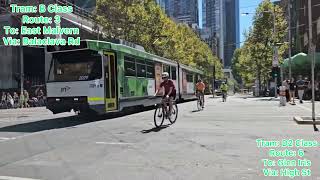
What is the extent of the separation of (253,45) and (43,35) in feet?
74.8

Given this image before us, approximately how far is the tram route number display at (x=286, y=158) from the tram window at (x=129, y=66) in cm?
1092

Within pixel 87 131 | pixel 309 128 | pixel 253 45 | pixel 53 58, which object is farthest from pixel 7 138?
pixel 253 45

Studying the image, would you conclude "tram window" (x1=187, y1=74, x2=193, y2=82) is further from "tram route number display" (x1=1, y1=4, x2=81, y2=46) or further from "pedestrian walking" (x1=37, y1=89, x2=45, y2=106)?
"pedestrian walking" (x1=37, y1=89, x2=45, y2=106)

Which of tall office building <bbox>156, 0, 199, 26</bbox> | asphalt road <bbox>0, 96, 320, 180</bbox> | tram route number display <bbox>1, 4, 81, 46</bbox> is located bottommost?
asphalt road <bbox>0, 96, 320, 180</bbox>

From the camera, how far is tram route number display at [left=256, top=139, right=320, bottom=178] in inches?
316

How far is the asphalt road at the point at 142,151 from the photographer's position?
8234 mm

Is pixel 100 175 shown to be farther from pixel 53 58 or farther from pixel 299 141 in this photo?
pixel 53 58

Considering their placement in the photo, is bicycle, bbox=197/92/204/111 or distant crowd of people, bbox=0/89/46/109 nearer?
bicycle, bbox=197/92/204/111

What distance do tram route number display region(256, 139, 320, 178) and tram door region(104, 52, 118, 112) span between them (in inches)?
342

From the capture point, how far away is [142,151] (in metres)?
10.6

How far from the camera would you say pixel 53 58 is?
752 inches

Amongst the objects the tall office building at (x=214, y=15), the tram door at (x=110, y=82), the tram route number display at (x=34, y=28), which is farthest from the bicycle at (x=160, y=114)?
the tall office building at (x=214, y=15)

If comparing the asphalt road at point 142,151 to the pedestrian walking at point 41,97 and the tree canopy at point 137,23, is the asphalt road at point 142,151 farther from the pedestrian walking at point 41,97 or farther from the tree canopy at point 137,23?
the tree canopy at point 137,23

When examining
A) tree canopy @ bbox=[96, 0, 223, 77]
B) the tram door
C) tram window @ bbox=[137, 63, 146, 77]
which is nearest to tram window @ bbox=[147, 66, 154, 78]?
tram window @ bbox=[137, 63, 146, 77]
